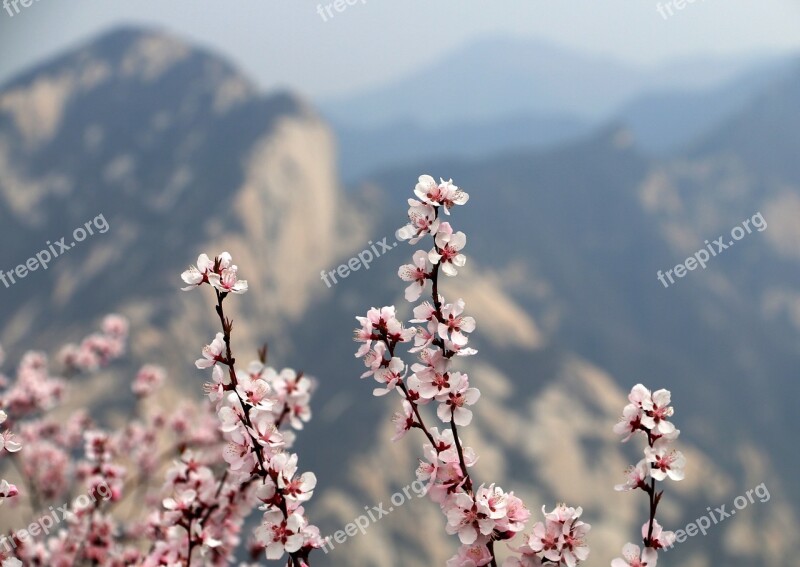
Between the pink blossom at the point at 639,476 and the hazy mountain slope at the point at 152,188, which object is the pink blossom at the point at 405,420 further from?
the hazy mountain slope at the point at 152,188

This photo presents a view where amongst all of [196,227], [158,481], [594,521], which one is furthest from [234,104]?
[158,481]

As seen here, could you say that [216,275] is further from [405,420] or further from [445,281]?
[445,281]

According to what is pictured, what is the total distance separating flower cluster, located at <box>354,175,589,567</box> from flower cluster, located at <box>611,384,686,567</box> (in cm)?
34

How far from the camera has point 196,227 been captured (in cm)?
9925

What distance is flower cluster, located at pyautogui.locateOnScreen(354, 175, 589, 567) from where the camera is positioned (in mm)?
3094

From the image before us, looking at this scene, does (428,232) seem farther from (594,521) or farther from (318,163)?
(318,163)

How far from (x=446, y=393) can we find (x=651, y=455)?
0.98 meters

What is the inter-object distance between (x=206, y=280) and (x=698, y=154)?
212340 millimetres

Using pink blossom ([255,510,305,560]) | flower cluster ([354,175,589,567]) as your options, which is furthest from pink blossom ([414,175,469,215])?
pink blossom ([255,510,305,560])

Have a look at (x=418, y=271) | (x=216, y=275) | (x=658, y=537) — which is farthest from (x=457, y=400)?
(x=216, y=275)

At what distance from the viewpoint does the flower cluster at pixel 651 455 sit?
321 cm

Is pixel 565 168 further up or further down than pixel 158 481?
further up

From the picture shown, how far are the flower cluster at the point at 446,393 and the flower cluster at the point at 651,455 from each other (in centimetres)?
34

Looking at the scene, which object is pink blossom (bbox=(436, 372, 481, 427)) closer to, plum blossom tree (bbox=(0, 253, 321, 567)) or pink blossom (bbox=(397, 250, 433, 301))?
pink blossom (bbox=(397, 250, 433, 301))
